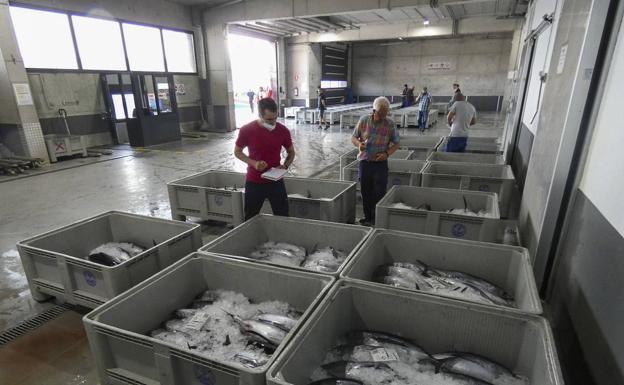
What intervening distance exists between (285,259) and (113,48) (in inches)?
440

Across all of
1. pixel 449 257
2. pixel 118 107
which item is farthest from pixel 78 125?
pixel 449 257

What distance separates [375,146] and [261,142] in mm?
1482

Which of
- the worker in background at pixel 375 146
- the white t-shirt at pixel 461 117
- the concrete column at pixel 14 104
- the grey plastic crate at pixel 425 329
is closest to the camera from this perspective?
the grey plastic crate at pixel 425 329

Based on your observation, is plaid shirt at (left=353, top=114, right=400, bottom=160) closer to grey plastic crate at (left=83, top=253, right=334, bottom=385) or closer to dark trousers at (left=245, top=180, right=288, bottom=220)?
dark trousers at (left=245, top=180, right=288, bottom=220)

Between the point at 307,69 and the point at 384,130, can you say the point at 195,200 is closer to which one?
the point at 384,130

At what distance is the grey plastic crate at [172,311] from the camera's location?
1.53 metres

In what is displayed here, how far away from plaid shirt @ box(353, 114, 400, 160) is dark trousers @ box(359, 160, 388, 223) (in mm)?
135

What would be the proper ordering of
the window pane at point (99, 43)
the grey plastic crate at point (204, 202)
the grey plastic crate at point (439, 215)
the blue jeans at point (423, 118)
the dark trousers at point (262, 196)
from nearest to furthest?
1. the grey plastic crate at point (439, 215)
2. the dark trousers at point (262, 196)
3. the grey plastic crate at point (204, 202)
4. the window pane at point (99, 43)
5. the blue jeans at point (423, 118)

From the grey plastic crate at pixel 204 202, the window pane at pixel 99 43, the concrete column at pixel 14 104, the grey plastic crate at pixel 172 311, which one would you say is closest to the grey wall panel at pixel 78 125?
the concrete column at pixel 14 104

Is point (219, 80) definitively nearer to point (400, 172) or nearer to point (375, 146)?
point (400, 172)

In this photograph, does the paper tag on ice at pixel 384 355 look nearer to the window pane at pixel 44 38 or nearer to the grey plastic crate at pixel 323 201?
the grey plastic crate at pixel 323 201

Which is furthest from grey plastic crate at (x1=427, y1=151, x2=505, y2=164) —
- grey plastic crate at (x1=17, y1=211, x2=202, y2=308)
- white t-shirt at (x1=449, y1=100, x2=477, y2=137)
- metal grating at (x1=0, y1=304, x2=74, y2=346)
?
metal grating at (x1=0, y1=304, x2=74, y2=346)

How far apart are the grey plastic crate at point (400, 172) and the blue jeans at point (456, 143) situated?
5.08 feet

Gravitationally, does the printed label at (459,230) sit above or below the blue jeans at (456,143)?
below
